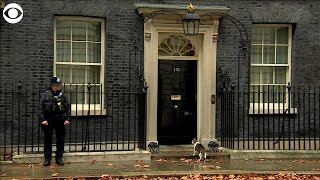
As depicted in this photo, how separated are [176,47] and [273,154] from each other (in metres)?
3.80

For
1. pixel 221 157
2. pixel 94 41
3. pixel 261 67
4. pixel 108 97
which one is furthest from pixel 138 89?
pixel 261 67

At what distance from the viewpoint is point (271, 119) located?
1432 centimetres

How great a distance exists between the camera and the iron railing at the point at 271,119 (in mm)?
13625

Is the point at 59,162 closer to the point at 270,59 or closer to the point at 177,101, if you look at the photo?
the point at 177,101

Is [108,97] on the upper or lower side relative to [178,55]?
lower

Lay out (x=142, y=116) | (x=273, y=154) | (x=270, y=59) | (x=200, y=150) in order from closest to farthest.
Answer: (x=200, y=150) → (x=273, y=154) → (x=142, y=116) → (x=270, y=59)

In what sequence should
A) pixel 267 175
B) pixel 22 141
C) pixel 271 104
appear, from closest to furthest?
pixel 267 175
pixel 22 141
pixel 271 104

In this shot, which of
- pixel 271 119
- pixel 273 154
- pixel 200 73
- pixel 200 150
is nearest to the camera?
pixel 200 150

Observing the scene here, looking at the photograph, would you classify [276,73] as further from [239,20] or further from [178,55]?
[178,55]

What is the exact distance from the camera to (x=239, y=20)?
46.4ft

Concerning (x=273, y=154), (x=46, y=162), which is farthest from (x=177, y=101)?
(x=46, y=162)

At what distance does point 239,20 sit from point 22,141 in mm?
6397

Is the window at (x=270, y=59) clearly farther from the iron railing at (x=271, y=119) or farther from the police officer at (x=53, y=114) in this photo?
the police officer at (x=53, y=114)

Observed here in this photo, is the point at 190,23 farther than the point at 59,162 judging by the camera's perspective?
Yes
